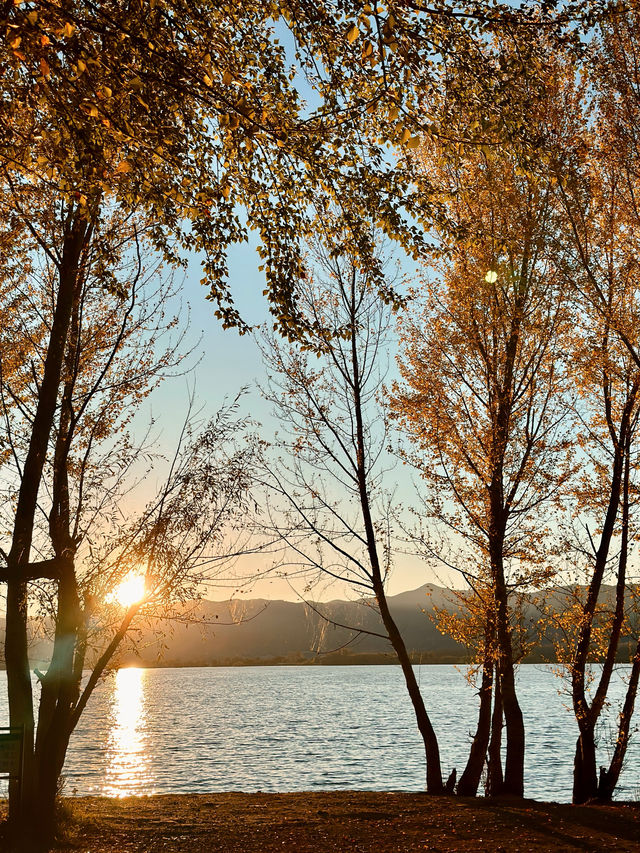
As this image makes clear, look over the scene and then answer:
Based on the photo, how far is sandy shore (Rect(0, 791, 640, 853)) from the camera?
9.91m

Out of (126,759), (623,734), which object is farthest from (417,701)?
(126,759)

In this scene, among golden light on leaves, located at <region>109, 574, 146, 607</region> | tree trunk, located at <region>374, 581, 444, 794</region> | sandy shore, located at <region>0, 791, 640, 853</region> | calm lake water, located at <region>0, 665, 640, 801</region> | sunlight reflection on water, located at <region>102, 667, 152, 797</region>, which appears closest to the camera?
sandy shore, located at <region>0, 791, 640, 853</region>

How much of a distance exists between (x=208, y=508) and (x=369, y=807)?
6.83m

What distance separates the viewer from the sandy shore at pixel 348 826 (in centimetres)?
991

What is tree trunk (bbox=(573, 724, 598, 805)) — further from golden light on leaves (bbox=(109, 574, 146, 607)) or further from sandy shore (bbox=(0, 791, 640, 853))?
golden light on leaves (bbox=(109, 574, 146, 607))

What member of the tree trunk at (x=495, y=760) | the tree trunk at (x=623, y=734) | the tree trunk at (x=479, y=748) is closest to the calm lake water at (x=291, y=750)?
the tree trunk at (x=623, y=734)

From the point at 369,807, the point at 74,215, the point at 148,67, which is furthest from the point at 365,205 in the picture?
the point at 369,807

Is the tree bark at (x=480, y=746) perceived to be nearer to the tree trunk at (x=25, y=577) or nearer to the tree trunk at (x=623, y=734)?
the tree trunk at (x=623, y=734)

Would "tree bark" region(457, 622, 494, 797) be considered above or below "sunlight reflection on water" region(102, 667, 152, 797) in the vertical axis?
above

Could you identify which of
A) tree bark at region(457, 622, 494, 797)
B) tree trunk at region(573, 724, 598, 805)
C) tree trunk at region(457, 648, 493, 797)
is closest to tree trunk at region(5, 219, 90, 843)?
tree bark at region(457, 622, 494, 797)

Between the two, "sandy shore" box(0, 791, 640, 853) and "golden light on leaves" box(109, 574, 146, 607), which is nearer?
"sandy shore" box(0, 791, 640, 853)

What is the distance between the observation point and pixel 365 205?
285 inches

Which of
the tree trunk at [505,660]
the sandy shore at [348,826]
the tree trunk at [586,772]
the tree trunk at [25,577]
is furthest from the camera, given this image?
the tree trunk at [586,772]

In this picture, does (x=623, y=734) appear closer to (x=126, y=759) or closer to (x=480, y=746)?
(x=480, y=746)
